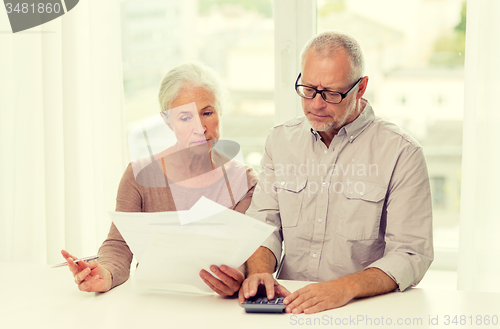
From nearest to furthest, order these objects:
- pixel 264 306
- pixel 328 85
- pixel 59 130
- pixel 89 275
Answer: pixel 264 306 → pixel 89 275 → pixel 328 85 → pixel 59 130

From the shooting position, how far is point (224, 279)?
1.16 meters

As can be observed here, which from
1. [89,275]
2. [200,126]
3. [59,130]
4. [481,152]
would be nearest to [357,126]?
[200,126]

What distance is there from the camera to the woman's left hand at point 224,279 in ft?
3.80

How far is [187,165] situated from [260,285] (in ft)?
1.85

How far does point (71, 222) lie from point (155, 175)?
80 centimetres

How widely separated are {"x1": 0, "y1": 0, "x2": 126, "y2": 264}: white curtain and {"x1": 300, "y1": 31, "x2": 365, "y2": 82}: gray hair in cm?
105

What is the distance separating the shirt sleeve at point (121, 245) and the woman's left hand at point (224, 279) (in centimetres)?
28

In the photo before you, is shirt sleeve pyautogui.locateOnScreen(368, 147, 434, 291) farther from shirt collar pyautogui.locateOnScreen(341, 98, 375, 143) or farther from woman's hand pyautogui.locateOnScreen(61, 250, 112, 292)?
woman's hand pyautogui.locateOnScreen(61, 250, 112, 292)

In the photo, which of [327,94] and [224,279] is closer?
[224,279]

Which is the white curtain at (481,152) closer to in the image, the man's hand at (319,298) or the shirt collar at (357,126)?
the shirt collar at (357,126)

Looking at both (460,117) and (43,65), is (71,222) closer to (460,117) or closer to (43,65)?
(43,65)

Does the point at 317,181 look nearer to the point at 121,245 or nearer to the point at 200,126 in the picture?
the point at 200,126

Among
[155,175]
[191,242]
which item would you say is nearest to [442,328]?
[191,242]

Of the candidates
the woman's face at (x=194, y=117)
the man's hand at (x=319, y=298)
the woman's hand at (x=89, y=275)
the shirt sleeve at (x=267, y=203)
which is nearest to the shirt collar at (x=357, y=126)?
the shirt sleeve at (x=267, y=203)
